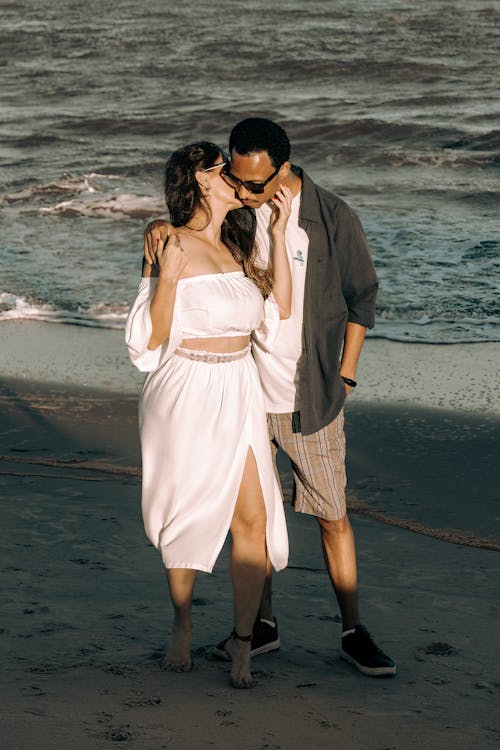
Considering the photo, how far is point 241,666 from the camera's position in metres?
3.52

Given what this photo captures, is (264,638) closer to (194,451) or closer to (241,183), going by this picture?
(194,451)

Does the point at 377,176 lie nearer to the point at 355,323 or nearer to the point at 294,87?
the point at 294,87

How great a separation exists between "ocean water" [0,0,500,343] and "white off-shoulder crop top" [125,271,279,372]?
576 cm

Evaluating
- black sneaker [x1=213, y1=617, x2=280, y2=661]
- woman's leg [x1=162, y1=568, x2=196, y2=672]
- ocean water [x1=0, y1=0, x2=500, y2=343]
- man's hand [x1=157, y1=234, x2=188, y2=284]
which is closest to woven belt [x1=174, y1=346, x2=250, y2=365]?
man's hand [x1=157, y1=234, x2=188, y2=284]

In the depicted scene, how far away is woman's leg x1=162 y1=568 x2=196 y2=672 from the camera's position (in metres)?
3.61

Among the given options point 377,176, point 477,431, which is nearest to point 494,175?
point 377,176

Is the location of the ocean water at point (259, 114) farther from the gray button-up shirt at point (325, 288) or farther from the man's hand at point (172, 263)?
the man's hand at point (172, 263)

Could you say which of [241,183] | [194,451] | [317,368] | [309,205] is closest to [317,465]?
[317,368]

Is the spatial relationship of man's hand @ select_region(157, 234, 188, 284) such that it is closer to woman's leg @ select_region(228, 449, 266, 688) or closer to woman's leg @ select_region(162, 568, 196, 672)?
woman's leg @ select_region(228, 449, 266, 688)

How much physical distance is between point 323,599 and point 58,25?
1090 inches

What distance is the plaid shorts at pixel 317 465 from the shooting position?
3.88 metres

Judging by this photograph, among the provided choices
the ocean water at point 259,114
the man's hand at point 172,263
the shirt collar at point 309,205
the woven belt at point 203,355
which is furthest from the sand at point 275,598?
the ocean water at point 259,114

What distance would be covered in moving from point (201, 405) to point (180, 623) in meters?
0.72

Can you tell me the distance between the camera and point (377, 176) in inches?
704
